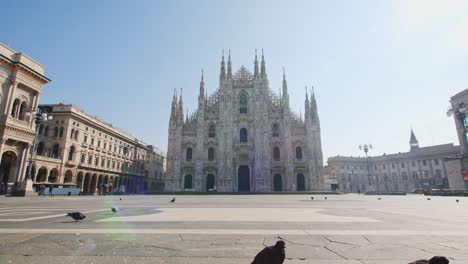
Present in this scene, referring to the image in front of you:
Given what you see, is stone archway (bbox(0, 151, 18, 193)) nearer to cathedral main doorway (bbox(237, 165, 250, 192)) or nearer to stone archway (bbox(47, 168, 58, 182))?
stone archway (bbox(47, 168, 58, 182))

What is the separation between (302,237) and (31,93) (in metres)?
34.6

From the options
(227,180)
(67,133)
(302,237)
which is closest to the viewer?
(302,237)

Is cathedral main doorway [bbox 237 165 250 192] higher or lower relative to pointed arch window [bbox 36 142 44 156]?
lower

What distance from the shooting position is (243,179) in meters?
41.3

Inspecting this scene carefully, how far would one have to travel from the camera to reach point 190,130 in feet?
142

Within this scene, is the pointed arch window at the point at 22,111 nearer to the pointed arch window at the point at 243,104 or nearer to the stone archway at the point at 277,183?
the pointed arch window at the point at 243,104

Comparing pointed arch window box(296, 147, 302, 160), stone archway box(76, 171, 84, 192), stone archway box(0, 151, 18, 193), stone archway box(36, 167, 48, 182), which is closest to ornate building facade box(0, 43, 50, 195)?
stone archway box(0, 151, 18, 193)

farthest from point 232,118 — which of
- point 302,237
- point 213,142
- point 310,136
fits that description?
point 302,237

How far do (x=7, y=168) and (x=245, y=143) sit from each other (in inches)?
1248

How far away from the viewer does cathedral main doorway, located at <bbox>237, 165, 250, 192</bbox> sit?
4091 cm

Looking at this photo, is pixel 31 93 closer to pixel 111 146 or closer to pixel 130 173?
pixel 111 146

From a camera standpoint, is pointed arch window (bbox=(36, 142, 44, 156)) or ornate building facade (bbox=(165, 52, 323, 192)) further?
ornate building facade (bbox=(165, 52, 323, 192))

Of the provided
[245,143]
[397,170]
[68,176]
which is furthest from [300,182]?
[397,170]

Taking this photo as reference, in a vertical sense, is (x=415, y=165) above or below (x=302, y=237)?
above
